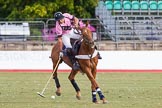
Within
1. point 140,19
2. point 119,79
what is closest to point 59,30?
point 119,79

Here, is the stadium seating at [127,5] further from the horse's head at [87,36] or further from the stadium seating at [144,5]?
the horse's head at [87,36]

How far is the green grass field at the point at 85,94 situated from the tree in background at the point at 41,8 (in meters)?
15.2

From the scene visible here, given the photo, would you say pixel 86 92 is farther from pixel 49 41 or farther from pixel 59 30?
pixel 49 41

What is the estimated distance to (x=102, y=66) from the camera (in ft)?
108

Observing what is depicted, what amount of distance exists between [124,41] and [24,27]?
5881 mm

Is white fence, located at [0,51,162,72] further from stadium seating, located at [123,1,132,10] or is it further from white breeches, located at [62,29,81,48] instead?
white breeches, located at [62,29,81,48]

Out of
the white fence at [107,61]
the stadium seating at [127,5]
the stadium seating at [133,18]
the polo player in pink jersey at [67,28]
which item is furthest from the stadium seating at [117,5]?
the polo player in pink jersey at [67,28]

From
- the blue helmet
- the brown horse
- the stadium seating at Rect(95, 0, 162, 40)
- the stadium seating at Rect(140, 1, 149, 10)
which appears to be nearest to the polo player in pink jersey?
the blue helmet

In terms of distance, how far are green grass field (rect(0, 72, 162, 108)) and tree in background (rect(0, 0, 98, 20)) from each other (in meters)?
15.2

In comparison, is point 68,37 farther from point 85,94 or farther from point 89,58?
point 85,94

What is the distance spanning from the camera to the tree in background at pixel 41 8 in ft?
135

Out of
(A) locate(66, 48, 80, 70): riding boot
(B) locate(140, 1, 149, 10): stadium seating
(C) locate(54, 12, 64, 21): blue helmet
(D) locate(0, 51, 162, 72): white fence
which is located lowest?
(D) locate(0, 51, 162, 72): white fence

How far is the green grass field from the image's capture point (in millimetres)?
15999

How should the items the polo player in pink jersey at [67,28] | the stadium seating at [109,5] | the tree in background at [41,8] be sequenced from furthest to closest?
the stadium seating at [109,5], the tree in background at [41,8], the polo player in pink jersey at [67,28]
